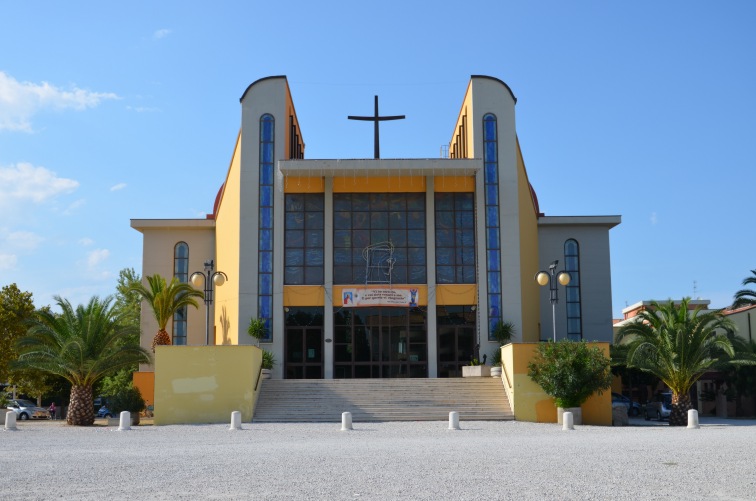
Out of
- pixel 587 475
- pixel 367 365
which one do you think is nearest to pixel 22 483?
pixel 587 475

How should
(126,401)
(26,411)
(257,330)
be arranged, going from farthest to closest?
1. (26,411)
2. (257,330)
3. (126,401)

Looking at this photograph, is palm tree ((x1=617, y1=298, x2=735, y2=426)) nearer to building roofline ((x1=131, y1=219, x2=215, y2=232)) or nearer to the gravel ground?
the gravel ground

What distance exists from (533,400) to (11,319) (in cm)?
2545

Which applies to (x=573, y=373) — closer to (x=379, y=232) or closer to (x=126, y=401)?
(x=379, y=232)

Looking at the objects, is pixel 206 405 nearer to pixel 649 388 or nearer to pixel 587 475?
pixel 587 475

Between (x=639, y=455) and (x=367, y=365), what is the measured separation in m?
23.0

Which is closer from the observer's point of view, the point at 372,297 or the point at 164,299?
the point at 164,299

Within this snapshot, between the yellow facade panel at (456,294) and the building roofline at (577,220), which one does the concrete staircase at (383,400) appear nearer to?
the yellow facade panel at (456,294)

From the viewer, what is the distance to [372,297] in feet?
126

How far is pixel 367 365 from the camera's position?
127 ft

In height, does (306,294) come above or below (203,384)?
above

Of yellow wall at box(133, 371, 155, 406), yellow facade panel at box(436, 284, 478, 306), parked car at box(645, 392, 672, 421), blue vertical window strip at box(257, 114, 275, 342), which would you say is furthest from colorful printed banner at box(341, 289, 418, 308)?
parked car at box(645, 392, 672, 421)

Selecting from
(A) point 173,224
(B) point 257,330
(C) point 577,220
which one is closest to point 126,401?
(B) point 257,330

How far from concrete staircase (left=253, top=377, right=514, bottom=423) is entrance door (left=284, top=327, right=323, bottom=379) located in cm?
575
